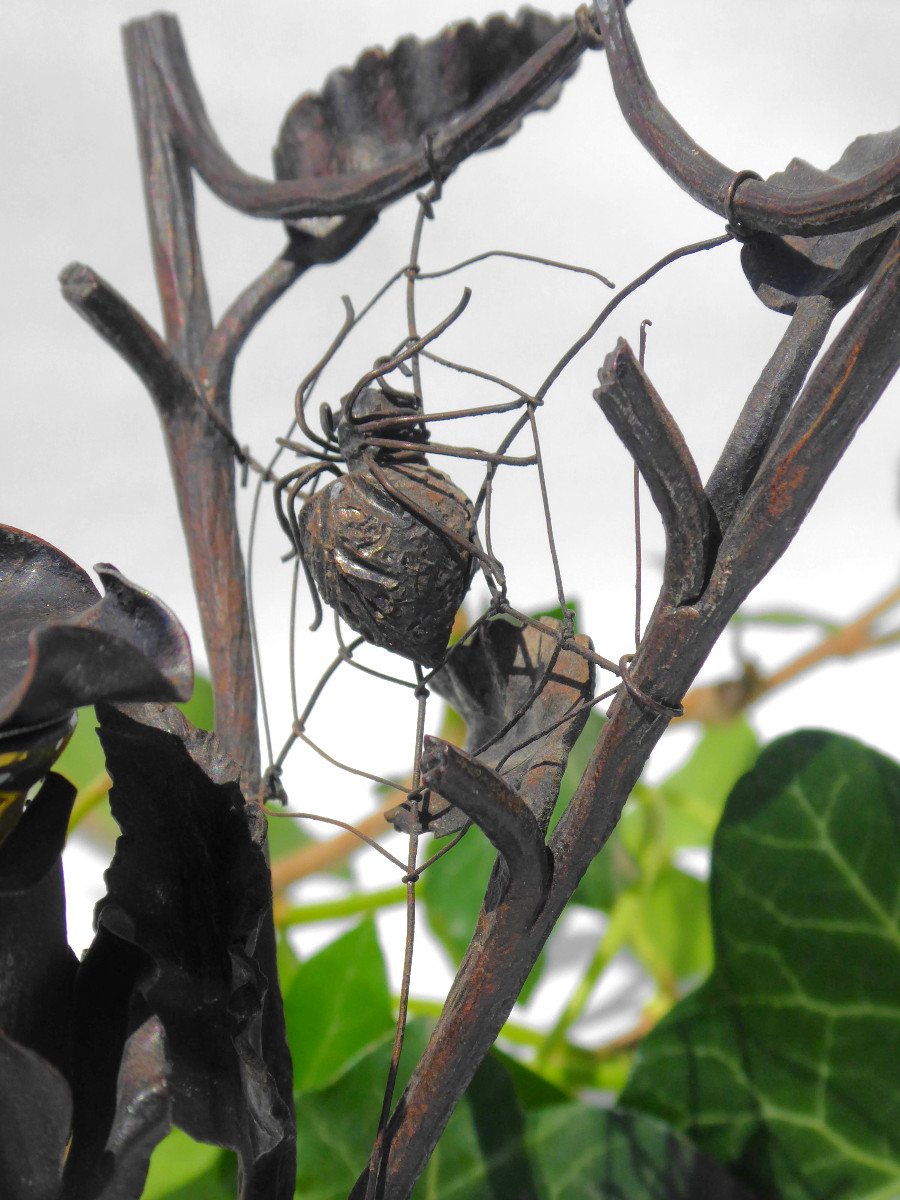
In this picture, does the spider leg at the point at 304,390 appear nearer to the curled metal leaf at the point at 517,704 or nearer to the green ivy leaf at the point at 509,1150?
the curled metal leaf at the point at 517,704

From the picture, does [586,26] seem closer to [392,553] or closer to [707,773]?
[392,553]

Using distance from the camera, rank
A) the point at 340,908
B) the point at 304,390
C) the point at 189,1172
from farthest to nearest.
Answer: the point at 340,908
the point at 189,1172
the point at 304,390

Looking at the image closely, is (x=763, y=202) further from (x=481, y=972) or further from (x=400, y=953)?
(x=400, y=953)

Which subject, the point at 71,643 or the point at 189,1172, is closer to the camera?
the point at 71,643

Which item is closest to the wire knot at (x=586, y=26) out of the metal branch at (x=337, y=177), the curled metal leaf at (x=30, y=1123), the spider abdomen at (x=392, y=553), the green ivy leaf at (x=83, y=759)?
the metal branch at (x=337, y=177)

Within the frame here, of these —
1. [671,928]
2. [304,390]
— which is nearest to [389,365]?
[304,390]

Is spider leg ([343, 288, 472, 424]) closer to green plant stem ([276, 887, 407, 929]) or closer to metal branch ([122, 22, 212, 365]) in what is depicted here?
metal branch ([122, 22, 212, 365])
